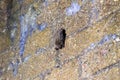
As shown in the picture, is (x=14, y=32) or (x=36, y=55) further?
(x=14, y=32)

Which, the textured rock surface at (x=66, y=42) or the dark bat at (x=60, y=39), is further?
the dark bat at (x=60, y=39)

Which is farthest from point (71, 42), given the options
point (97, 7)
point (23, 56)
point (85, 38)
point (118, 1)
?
point (23, 56)

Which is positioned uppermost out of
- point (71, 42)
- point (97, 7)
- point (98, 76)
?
point (97, 7)

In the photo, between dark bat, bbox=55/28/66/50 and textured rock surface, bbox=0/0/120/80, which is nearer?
textured rock surface, bbox=0/0/120/80

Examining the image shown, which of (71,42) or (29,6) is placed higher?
(29,6)

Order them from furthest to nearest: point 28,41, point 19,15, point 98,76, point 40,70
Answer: point 19,15, point 28,41, point 40,70, point 98,76

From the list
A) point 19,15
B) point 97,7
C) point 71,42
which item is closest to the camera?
point 97,7

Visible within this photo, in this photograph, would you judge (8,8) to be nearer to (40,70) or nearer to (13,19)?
(13,19)
